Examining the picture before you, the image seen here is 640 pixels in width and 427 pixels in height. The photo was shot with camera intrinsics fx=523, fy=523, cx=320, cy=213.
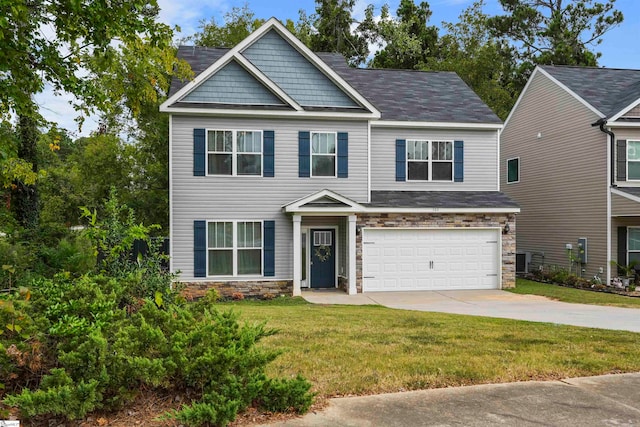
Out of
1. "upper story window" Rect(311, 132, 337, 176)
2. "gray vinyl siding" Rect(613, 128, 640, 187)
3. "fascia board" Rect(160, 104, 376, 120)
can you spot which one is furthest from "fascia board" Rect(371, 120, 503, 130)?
"gray vinyl siding" Rect(613, 128, 640, 187)

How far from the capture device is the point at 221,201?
15.3 m

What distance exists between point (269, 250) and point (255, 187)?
191 cm

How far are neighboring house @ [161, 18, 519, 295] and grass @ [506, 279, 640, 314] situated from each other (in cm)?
105

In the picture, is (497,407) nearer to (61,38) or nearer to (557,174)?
(61,38)

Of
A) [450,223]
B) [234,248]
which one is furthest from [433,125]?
[234,248]

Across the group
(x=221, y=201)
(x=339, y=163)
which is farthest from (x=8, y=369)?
(x=339, y=163)

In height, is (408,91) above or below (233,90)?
above

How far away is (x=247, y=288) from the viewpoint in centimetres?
1535

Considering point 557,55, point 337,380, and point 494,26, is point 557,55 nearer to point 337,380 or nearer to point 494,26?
point 494,26

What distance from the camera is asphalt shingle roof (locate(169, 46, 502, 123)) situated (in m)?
17.3

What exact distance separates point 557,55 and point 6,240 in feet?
103

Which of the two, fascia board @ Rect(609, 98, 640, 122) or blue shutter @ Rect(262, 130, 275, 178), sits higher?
fascia board @ Rect(609, 98, 640, 122)

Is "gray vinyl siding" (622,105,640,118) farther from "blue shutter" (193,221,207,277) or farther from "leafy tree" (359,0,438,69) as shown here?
"leafy tree" (359,0,438,69)

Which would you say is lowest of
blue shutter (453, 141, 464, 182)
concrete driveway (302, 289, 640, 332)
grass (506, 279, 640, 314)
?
grass (506, 279, 640, 314)
